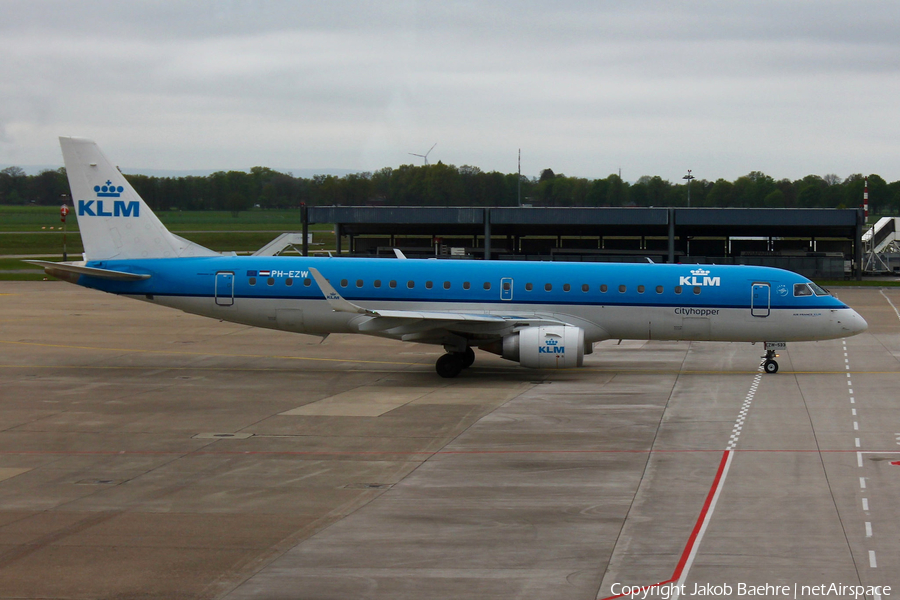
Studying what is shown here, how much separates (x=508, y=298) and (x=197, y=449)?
13638mm

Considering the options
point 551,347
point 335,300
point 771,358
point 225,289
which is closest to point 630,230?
point 771,358

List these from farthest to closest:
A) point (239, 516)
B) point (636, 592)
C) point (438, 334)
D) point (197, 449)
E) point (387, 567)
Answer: point (438, 334) → point (197, 449) → point (239, 516) → point (387, 567) → point (636, 592)

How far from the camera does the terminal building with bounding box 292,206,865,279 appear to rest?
7669 centimetres

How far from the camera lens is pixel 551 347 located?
95.5ft

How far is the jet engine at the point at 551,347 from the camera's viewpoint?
29.0 m

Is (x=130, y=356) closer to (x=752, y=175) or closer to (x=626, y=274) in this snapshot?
(x=626, y=274)

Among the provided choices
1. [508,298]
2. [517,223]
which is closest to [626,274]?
[508,298]

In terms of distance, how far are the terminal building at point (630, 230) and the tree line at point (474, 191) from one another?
14.9 meters

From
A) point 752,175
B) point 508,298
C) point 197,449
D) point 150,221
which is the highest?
point 752,175

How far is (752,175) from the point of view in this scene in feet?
500

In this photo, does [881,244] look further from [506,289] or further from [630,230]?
[506,289]
